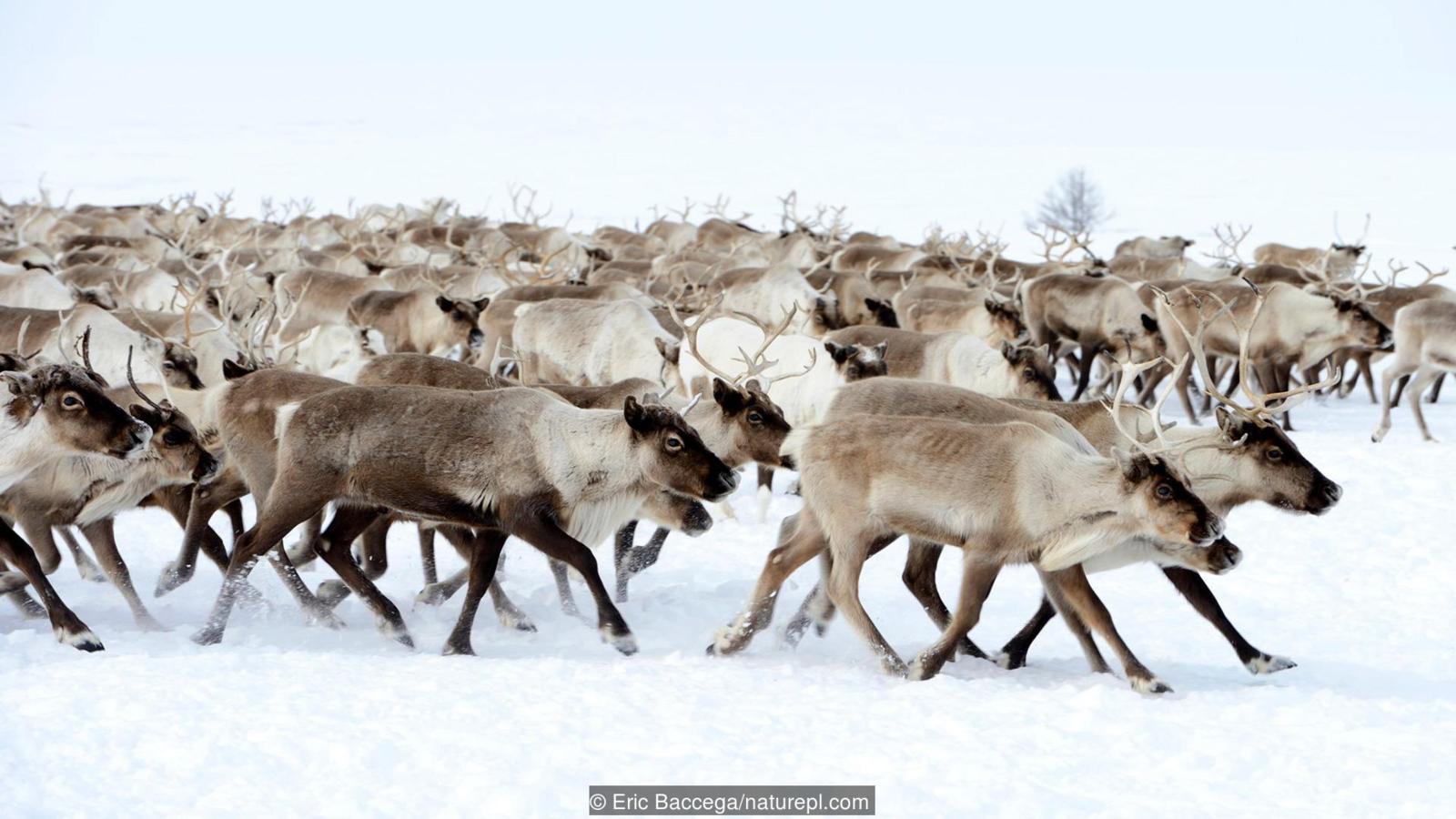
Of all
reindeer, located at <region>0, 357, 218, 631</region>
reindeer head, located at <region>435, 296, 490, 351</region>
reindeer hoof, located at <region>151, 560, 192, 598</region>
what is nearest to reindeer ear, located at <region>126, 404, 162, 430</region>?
reindeer, located at <region>0, 357, 218, 631</region>

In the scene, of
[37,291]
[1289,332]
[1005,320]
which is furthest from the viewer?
[1005,320]

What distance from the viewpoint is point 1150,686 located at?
5004 millimetres

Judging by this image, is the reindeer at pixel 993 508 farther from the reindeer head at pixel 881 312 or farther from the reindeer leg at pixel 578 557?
the reindeer head at pixel 881 312

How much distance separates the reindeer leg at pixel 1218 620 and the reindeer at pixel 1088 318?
22.5 ft

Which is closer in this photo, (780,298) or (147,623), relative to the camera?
(147,623)

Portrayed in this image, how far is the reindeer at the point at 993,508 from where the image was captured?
5.15m

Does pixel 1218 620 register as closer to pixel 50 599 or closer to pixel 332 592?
pixel 332 592

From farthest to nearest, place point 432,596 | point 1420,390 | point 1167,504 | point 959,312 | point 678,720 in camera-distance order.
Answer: point 959,312, point 1420,390, point 432,596, point 1167,504, point 678,720

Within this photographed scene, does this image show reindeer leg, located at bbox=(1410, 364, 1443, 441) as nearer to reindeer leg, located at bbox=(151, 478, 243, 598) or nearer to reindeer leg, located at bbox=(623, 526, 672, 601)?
reindeer leg, located at bbox=(623, 526, 672, 601)

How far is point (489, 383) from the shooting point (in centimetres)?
720

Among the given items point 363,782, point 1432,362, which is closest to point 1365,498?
point 1432,362

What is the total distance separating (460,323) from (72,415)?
20.8 feet

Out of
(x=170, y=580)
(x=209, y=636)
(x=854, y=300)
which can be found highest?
(x=209, y=636)

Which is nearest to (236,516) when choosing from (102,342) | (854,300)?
(102,342)
